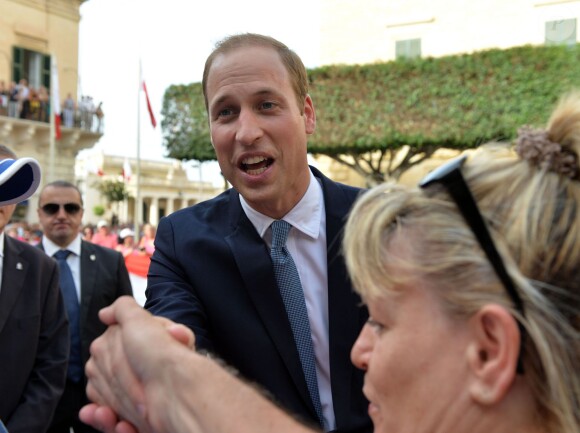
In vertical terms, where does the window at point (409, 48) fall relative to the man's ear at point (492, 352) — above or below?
above

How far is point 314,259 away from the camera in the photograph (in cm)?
222

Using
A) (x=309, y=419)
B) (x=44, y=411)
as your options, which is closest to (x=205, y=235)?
(x=309, y=419)

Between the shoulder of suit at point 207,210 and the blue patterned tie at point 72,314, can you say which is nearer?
the shoulder of suit at point 207,210

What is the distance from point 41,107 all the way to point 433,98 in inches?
598

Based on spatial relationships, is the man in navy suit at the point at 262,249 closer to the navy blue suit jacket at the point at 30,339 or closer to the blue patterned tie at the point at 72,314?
the navy blue suit jacket at the point at 30,339

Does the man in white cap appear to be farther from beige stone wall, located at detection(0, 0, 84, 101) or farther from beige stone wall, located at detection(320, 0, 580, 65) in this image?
beige stone wall, located at detection(0, 0, 84, 101)

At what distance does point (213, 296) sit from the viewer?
2.11m

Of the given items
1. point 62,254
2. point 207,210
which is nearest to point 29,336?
point 62,254

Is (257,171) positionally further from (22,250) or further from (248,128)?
(22,250)

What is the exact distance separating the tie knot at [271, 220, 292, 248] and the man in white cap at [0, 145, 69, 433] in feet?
6.25

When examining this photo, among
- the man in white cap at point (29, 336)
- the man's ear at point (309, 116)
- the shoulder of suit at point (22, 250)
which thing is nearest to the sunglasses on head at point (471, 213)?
the man's ear at point (309, 116)

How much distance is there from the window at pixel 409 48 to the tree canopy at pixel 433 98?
3920 mm

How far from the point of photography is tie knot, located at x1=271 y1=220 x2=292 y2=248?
2.22m

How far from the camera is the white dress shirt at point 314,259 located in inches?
81.9
